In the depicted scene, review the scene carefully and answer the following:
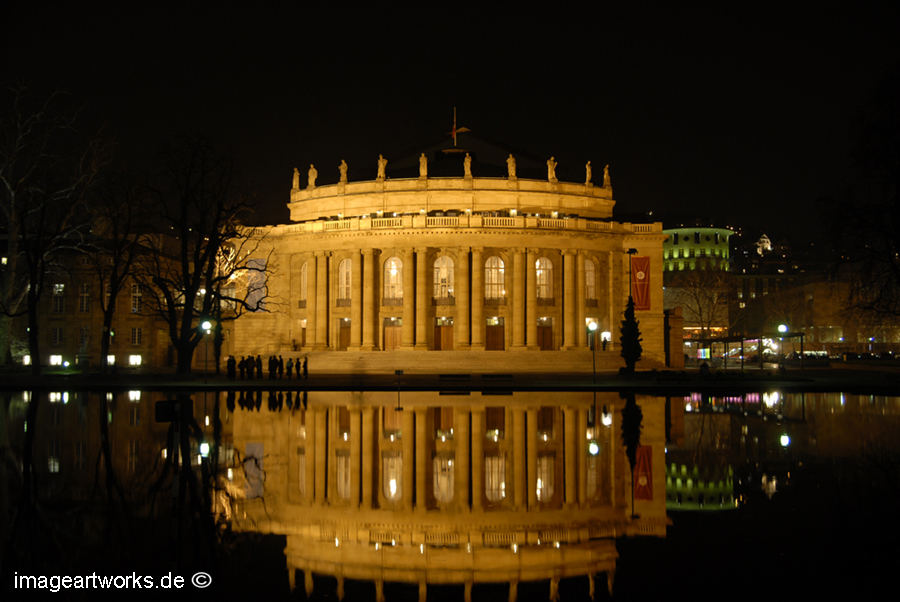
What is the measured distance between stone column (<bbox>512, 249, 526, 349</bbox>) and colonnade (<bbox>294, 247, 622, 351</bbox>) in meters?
0.09

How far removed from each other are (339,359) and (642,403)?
34379 mm

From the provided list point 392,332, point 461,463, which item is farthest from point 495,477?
point 392,332

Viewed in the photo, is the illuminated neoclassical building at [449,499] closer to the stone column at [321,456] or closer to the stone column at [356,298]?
the stone column at [321,456]

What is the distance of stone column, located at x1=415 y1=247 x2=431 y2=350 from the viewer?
71.3 metres

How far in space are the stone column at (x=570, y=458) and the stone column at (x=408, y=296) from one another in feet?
141

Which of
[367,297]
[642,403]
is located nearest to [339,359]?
[367,297]

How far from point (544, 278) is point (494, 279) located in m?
4.72

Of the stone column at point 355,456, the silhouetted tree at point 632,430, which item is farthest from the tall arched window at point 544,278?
the stone column at point 355,456

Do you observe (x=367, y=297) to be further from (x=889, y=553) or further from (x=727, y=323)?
(x=727, y=323)

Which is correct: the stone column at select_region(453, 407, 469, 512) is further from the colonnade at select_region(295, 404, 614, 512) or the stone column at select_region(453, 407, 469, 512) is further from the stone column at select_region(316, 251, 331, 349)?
the stone column at select_region(316, 251, 331, 349)

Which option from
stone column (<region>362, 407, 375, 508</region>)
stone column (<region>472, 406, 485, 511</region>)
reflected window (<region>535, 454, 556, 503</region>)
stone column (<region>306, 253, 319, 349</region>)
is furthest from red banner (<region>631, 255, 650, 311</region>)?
reflected window (<region>535, 454, 556, 503</region>)

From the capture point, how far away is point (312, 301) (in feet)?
247

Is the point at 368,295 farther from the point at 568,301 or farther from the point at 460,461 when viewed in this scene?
the point at 460,461

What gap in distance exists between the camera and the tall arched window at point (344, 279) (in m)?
75.6
